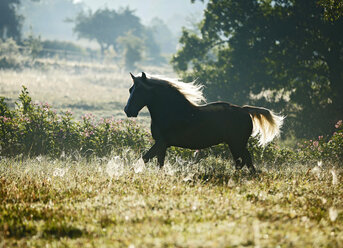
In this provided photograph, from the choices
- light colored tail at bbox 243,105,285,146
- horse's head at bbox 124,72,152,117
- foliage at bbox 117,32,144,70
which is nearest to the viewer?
horse's head at bbox 124,72,152,117

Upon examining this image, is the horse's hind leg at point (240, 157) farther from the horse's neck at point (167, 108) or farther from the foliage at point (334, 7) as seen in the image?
the foliage at point (334, 7)

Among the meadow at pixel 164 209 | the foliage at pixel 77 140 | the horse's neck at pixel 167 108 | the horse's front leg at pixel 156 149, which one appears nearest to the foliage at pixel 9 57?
the foliage at pixel 77 140

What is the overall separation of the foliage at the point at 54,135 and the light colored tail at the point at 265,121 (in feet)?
14.7

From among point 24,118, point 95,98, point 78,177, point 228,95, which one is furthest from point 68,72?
point 78,177

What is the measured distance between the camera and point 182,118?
8.09 meters

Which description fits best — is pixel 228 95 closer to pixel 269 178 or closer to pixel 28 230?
pixel 269 178

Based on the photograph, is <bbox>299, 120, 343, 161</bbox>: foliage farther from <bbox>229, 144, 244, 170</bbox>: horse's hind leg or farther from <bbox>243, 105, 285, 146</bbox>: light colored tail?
<bbox>229, 144, 244, 170</bbox>: horse's hind leg

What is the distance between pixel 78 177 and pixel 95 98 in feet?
87.5

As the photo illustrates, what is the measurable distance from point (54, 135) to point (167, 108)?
5713 millimetres

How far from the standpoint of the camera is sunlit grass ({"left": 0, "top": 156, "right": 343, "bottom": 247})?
4328mm

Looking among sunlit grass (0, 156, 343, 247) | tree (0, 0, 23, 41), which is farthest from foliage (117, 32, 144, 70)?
sunlit grass (0, 156, 343, 247)

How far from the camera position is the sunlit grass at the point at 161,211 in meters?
4.33

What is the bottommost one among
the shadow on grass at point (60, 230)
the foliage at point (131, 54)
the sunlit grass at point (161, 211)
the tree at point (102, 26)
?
the shadow on grass at point (60, 230)

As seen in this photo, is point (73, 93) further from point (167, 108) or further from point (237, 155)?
point (237, 155)
